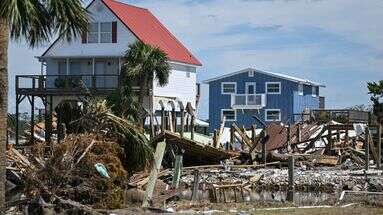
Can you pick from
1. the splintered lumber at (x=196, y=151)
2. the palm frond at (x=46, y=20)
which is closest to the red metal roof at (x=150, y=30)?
the splintered lumber at (x=196, y=151)

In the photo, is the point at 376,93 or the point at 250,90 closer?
the point at 376,93

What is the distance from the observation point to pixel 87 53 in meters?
54.0

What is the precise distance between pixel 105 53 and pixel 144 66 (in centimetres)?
862

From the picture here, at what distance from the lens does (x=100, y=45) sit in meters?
54.0

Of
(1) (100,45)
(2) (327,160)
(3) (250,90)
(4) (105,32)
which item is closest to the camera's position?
(2) (327,160)

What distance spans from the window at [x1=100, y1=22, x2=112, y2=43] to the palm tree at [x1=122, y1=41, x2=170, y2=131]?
7.28 metres

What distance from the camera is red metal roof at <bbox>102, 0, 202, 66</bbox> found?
5397 centimetres

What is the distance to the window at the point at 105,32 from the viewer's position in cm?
5388

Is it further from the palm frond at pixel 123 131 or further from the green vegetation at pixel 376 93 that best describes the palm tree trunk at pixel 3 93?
the green vegetation at pixel 376 93

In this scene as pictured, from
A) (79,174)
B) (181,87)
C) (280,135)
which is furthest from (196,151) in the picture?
(181,87)

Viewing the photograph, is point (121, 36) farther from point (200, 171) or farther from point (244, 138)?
point (200, 171)

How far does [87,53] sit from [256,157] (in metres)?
19.8

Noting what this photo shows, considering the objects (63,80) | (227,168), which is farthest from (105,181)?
(63,80)

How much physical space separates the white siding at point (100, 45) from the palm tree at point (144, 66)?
6448mm
